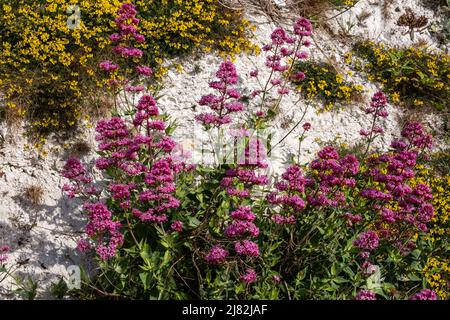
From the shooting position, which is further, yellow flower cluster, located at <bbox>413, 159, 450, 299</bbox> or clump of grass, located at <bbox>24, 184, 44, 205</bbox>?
clump of grass, located at <bbox>24, 184, 44, 205</bbox>

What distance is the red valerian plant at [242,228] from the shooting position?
4.71m

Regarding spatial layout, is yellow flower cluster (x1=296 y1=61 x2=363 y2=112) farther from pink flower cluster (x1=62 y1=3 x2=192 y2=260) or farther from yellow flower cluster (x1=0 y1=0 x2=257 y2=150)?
pink flower cluster (x1=62 y1=3 x2=192 y2=260)

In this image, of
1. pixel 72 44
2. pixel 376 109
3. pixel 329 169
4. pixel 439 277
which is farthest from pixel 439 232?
pixel 72 44

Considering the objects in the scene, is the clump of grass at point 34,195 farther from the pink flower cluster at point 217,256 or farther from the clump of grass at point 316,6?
the clump of grass at point 316,6

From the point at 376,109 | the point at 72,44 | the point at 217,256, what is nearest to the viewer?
the point at 217,256

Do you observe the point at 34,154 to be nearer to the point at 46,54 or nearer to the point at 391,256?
the point at 46,54

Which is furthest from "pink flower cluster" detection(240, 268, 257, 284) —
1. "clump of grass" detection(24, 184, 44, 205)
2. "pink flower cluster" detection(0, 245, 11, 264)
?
"clump of grass" detection(24, 184, 44, 205)

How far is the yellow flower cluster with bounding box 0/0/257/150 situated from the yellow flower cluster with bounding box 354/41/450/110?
8.11 ft

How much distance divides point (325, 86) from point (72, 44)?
4.31 m

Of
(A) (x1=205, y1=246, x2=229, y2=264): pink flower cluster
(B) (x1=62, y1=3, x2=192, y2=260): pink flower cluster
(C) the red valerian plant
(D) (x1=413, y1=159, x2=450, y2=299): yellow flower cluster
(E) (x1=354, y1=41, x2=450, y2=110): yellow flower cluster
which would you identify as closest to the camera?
(A) (x1=205, y1=246, x2=229, y2=264): pink flower cluster

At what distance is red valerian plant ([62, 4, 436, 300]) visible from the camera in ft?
15.5

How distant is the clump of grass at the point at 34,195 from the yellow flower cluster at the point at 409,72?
615cm

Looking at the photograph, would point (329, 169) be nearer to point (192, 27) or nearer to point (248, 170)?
point (248, 170)

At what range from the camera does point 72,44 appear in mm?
7852
